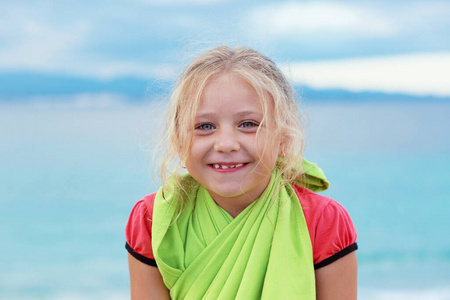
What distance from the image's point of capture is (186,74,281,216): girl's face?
1928 mm

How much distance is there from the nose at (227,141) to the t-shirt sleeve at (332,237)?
0.44 m

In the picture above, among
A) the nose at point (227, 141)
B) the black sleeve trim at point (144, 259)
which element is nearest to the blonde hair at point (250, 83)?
the nose at point (227, 141)

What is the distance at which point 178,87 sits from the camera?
2.08 metres

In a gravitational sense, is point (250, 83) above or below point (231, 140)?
above

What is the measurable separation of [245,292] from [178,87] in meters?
0.78

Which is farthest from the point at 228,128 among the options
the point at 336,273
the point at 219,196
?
the point at 336,273

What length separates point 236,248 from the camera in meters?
2.05

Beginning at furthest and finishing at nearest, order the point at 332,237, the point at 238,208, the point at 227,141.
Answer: the point at 238,208 → the point at 332,237 → the point at 227,141

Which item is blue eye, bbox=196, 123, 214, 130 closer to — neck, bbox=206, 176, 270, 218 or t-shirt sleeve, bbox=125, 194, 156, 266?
neck, bbox=206, 176, 270, 218

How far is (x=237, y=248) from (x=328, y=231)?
34cm

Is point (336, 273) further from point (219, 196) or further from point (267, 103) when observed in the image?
point (267, 103)

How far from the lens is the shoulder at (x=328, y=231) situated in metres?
2.03

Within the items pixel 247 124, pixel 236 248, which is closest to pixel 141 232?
pixel 236 248

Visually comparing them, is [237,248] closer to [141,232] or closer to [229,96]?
[141,232]
